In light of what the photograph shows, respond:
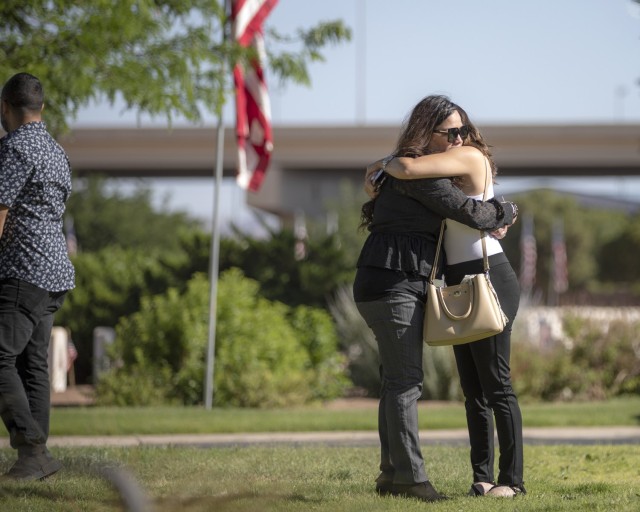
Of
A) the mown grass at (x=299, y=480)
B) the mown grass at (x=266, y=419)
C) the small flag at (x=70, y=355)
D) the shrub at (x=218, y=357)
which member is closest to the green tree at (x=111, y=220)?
the small flag at (x=70, y=355)

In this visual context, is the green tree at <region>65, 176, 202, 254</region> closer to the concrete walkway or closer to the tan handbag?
the concrete walkway

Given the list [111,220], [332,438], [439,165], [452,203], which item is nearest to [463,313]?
[452,203]

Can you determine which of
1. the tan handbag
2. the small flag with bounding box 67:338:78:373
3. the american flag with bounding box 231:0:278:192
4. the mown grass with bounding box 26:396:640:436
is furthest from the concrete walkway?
the small flag with bounding box 67:338:78:373

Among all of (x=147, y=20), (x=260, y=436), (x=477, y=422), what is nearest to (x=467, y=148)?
(x=477, y=422)

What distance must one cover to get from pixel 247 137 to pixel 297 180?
44286 mm

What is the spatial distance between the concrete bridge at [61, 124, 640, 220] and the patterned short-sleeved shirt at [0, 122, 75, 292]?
140 ft

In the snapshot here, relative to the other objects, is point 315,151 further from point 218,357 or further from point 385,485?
point 385,485

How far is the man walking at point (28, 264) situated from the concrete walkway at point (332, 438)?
7.81 feet

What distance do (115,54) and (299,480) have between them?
6.08 metres

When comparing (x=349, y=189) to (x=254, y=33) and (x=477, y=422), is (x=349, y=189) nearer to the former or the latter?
(x=254, y=33)

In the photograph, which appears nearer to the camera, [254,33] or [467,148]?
[467,148]

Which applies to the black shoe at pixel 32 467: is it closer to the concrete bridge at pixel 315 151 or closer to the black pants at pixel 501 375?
the black pants at pixel 501 375

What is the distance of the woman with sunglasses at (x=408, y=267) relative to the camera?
17.8 feet

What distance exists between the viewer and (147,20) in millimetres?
10602
